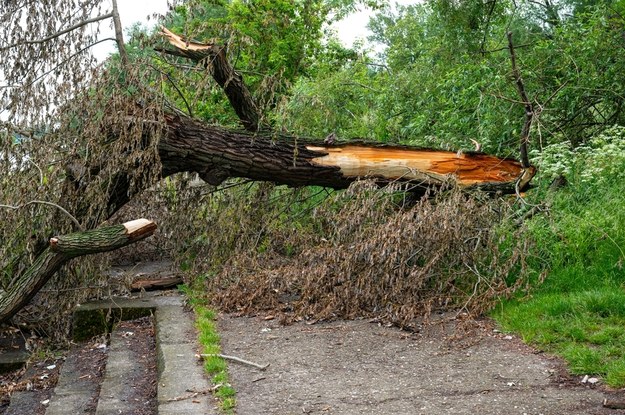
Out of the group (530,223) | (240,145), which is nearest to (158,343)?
(240,145)

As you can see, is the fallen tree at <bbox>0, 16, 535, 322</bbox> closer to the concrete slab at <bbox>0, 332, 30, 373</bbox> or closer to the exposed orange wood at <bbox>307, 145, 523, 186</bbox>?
the exposed orange wood at <bbox>307, 145, 523, 186</bbox>

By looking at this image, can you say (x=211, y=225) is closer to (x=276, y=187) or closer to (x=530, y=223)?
(x=276, y=187)

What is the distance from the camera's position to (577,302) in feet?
18.4

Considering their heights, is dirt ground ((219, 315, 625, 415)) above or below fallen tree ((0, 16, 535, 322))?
below

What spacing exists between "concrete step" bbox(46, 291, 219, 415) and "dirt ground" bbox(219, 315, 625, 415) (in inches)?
10.5

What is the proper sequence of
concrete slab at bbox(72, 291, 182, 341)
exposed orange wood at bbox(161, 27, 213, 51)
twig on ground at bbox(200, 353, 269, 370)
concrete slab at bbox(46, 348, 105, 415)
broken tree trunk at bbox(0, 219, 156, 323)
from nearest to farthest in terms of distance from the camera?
twig on ground at bbox(200, 353, 269, 370)
concrete slab at bbox(46, 348, 105, 415)
broken tree trunk at bbox(0, 219, 156, 323)
exposed orange wood at bbox(161, 27, 213, 51)
concrete slab at bbox(72, 291, 182, 341)

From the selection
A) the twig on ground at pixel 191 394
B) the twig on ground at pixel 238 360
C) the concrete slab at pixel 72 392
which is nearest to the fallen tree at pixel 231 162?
the concrete slab at pixel 72 392

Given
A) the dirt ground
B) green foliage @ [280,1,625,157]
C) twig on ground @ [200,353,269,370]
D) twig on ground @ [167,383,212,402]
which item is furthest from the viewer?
green foliage @ [280,1,625,157]

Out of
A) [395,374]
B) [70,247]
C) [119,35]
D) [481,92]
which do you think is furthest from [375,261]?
[481,92]

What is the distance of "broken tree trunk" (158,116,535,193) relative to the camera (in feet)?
23.2

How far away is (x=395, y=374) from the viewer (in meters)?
4.90

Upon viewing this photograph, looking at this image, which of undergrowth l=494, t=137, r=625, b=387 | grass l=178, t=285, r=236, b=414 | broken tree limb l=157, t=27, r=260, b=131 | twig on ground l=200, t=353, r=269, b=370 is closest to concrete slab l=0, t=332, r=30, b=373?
grass l=178, t=285, r=236, b=414

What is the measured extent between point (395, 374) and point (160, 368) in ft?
5.57

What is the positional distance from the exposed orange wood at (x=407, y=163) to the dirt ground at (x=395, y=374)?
184 cm
